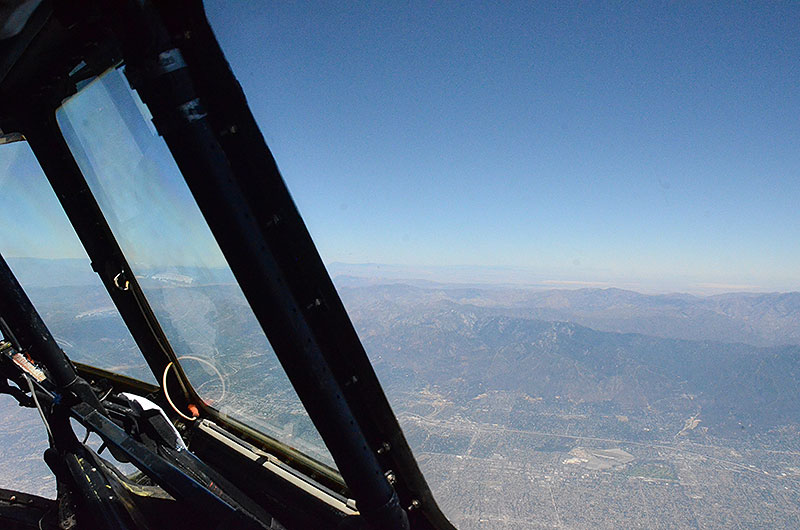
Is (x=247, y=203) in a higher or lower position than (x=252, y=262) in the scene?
higher

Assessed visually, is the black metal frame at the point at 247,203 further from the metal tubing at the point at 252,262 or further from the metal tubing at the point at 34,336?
the metal tubing at the point at 34,336

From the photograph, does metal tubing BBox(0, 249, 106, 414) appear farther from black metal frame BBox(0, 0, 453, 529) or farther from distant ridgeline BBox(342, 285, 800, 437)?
distant ridgeline BBox(342, 285, 800, 437)

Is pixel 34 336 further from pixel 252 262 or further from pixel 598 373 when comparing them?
pixel 598 373

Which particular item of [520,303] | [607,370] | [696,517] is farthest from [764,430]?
[520,303]

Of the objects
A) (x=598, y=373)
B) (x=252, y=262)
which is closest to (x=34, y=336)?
(x=252, y=262)

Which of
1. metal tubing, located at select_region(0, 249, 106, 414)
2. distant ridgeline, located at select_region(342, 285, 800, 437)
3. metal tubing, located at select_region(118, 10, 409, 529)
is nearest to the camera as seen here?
metal tubing, located at select_region(118, 10, 409, 529)

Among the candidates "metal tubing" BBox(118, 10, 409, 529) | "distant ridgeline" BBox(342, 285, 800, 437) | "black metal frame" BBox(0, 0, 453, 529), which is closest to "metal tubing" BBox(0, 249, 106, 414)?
"black metal frame" BBox(0, 0, 453, 529)

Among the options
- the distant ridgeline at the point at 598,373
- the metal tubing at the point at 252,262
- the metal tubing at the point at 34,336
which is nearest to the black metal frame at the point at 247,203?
the metal tubing at the point at 252,262

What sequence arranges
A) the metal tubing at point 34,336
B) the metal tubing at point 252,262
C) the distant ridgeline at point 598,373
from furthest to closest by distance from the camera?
the distant ridgeline at point 598,373, the metal tubing at point 34,336, the metal tubing at point 252,262
